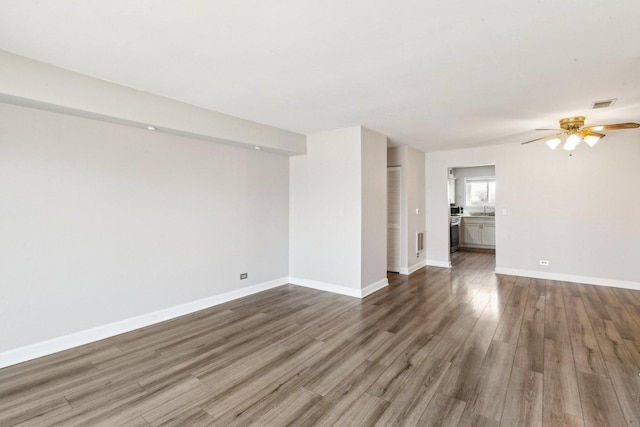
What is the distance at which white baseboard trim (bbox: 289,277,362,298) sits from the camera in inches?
172

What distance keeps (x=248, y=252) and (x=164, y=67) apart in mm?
2720

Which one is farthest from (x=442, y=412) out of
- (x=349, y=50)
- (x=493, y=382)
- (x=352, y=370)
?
(x=349, y=50)

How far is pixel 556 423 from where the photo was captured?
1809 mm

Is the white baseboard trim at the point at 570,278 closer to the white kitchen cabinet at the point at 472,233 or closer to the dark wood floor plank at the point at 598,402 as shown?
the white kitchen cabinet at the point at 472,233

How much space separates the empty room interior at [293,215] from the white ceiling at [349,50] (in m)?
0.02

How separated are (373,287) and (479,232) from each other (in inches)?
208

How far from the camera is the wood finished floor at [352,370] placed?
192cm

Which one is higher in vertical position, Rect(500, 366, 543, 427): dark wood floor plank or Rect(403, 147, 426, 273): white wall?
Rect(403, 147, 426, 273): white wall

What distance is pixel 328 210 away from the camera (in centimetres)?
466

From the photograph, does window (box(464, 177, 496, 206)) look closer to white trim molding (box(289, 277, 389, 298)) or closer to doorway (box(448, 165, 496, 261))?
doorway (box(448, 165, 496, 261))

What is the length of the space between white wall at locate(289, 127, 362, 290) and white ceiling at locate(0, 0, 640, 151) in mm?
1036

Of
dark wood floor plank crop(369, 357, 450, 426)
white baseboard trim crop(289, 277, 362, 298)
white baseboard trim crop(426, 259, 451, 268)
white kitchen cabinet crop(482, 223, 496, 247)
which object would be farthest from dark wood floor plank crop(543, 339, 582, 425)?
white kitchen cabinet crop(482, 223, 496, 247)

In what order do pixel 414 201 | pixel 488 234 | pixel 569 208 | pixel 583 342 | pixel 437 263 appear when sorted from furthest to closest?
1. pixel 488 234
2. pixel 437 263
3. pixel 414 201
4. pixel 569 208
5. pixel 583 342

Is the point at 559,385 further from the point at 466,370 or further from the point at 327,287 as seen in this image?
the point at 327,287
